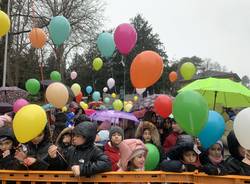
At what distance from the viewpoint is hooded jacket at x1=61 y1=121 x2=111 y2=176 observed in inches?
157

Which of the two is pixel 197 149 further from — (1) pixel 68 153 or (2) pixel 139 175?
(1) pixel 68 153

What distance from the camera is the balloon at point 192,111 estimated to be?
443 cm

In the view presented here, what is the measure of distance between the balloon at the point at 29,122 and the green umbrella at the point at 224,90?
11.3 feet

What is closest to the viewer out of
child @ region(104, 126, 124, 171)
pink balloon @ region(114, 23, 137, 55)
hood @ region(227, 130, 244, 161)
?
hood @ region(227, 130, 244, 161)

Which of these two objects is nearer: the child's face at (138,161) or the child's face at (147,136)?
the child's face at (138,161)

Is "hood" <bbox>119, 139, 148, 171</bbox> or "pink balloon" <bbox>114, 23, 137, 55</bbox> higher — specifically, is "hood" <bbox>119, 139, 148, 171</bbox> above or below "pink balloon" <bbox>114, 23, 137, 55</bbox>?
below

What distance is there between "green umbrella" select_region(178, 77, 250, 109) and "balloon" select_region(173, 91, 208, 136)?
9.05 ft

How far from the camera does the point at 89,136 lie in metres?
4.44

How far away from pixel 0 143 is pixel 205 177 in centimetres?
237

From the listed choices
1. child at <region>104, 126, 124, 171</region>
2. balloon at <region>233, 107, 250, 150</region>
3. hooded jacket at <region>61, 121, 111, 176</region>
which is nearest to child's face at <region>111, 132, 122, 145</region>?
child at <region>104, 126, 124, 171</region>

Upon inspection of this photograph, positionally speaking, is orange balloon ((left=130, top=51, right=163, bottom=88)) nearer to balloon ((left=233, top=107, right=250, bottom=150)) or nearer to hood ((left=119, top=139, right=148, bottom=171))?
hood ((left=119, top=139, right=148, bottom=171))

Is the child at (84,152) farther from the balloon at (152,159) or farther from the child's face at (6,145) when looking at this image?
the balloon at (152,159)

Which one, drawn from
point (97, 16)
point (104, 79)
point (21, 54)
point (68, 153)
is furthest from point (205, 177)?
point (104, 79)

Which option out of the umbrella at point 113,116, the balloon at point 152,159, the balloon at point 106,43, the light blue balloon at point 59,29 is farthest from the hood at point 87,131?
the balloon at point 106,43
